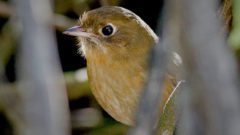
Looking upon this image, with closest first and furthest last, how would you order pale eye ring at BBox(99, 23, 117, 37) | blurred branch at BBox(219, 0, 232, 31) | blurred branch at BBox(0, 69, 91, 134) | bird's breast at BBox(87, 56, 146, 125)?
1. blurred branch at BBox(219, 0, 232, 31)
2. bird's breast at BBox(87, 56, 146, 125)
3. pale eye ring at BBox(99, 23, 117, 37)
4. blurred branch at BBox(0, 69, 91, 134)

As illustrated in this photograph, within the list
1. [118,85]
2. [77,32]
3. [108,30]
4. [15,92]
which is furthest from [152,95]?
[15,92]

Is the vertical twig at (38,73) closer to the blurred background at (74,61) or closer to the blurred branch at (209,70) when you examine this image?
the blurred branch at (209,70)

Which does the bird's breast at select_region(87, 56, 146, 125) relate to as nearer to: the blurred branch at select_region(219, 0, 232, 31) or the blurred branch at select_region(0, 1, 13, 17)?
the blurred branch at select_region(219, 0, 232, 31)

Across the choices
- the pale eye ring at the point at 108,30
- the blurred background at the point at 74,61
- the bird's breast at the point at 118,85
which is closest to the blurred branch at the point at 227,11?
the bird's breast at the point at 118,85

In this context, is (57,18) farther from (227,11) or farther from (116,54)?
(227,11)

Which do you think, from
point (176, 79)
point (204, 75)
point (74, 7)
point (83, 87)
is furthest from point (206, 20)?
point (74, 7)

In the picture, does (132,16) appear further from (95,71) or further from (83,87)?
(83,87)

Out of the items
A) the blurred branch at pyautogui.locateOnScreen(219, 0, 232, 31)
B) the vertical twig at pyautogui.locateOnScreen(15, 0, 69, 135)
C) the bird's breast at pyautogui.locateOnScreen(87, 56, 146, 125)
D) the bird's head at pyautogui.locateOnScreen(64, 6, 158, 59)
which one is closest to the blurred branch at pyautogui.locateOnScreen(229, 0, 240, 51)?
the blurred branch at pyautogui.locateOnScreen(219, 0, 232, 31)
